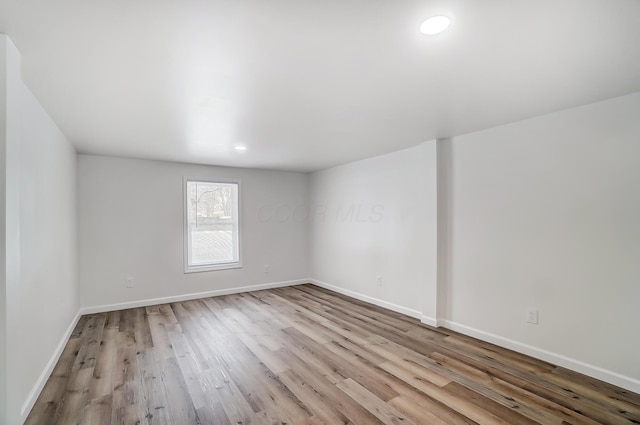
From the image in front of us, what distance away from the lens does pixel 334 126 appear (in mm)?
3152

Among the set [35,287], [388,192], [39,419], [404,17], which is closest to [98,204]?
[35,287]

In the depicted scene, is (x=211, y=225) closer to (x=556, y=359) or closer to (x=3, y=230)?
(x=3, y=230)

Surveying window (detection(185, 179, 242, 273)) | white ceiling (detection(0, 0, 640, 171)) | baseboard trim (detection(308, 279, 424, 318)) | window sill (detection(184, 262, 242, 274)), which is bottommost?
baseboard trim (detection(308, 279, 424, 318))

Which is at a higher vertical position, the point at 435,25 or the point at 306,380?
the point at 435,25

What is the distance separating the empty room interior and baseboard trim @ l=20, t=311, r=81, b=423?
3 cm

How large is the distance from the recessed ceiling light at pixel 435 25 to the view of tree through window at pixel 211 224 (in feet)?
14.9

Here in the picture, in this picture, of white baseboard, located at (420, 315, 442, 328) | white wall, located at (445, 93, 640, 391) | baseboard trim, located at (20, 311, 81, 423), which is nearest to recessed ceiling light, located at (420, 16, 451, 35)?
white wall, located at (445, 93, 640, 391)

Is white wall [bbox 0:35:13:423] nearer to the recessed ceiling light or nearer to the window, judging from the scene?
the recessed ceiling light

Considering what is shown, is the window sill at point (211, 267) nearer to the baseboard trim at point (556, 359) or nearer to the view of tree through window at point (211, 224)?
the view of tree through window at point (211, 224)

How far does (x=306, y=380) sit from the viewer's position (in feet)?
8.11

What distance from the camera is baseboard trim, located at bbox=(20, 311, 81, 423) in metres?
2.01

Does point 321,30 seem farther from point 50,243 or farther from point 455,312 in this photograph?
point 455,312

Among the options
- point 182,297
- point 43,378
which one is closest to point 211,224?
point 182,297

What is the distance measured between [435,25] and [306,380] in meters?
2.62
